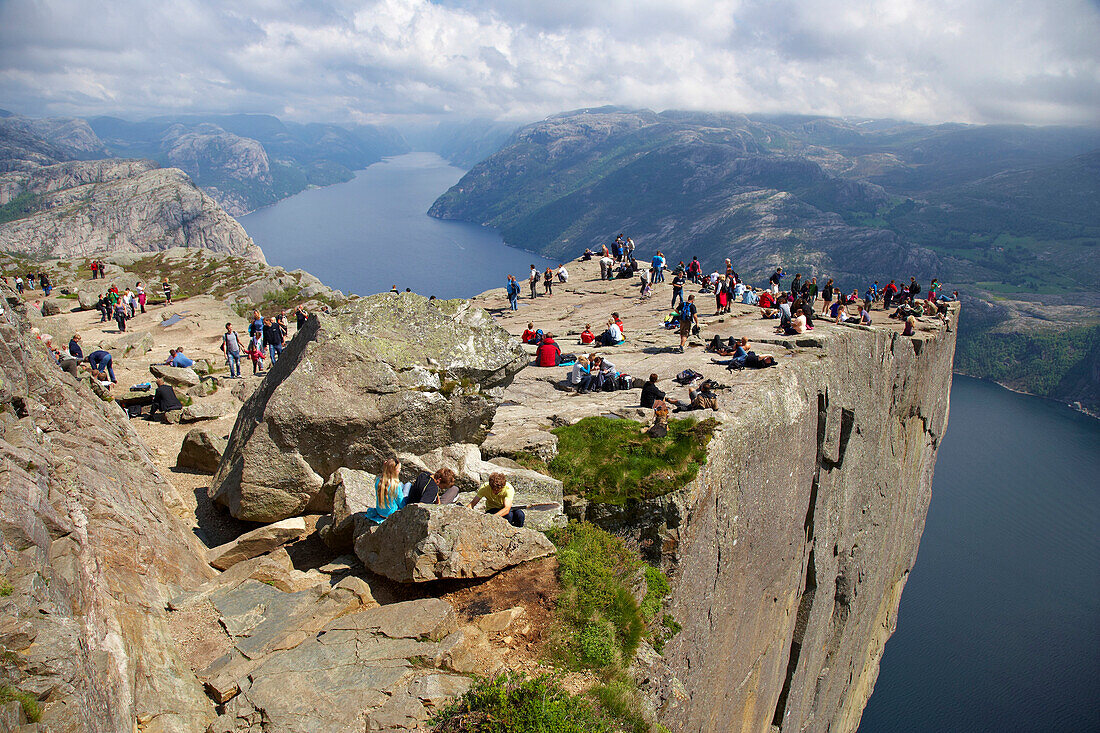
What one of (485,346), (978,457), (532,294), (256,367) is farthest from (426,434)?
(978,457)

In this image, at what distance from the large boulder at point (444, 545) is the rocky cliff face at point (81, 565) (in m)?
3.63

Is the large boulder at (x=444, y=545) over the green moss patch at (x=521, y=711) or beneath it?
over

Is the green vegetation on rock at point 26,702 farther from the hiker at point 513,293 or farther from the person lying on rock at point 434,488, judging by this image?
the hiker at point 513,293

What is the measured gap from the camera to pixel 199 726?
27.1 ft

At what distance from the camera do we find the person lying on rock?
1267cm

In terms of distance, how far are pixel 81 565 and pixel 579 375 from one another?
17.2m

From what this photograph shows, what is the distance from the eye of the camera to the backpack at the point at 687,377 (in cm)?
2250

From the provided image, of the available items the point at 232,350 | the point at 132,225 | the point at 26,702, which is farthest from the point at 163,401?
the point at 132,225

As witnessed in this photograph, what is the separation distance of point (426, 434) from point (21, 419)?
8271 millimetres

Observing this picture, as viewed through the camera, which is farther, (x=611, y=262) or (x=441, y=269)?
(x=441, y=269)

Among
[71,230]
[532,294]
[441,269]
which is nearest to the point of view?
[532,294]

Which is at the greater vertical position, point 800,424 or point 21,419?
point 21,419

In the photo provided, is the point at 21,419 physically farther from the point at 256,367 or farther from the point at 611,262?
the point at 611,262

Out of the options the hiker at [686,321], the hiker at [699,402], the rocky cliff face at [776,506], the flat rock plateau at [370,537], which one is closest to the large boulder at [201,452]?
the flat rock plateau at [370,537]
